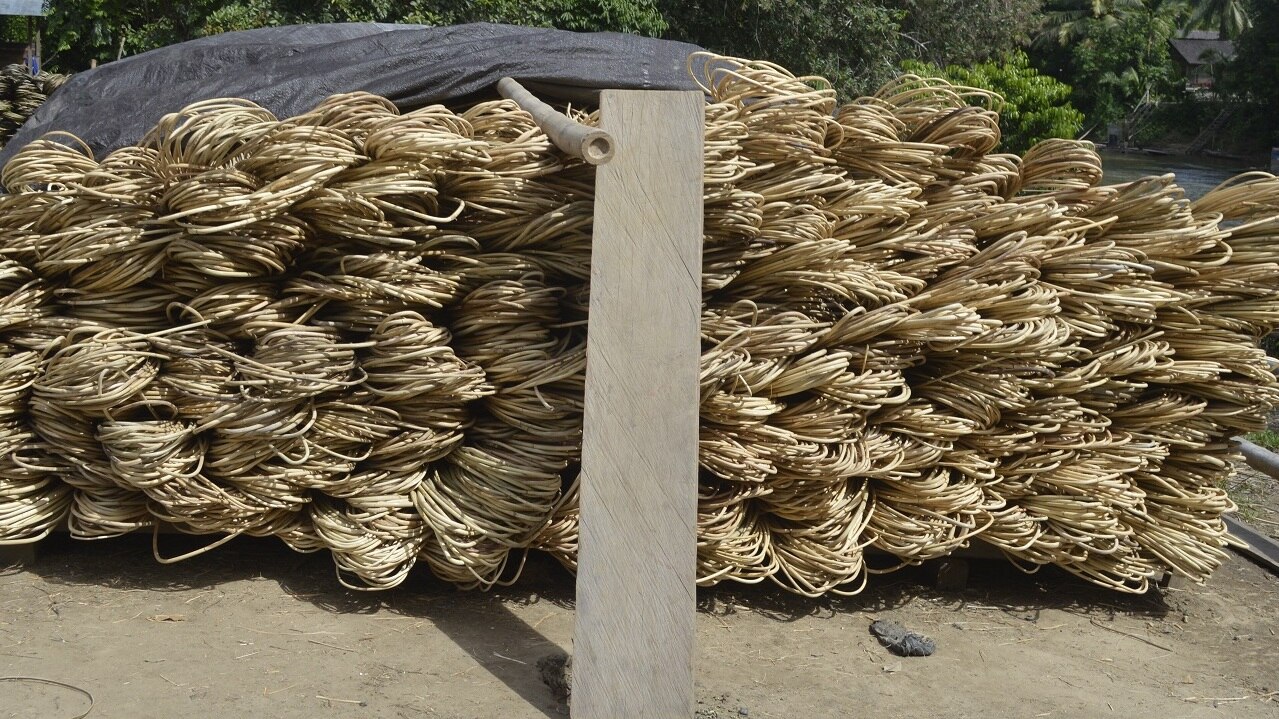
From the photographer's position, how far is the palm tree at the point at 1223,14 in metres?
71.1

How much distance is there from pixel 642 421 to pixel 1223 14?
83.0m

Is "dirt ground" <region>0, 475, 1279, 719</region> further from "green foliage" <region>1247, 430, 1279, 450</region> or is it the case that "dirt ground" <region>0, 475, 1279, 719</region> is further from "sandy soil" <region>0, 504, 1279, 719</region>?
"green foliage" <region>1247, 430, 1279, 450</region>

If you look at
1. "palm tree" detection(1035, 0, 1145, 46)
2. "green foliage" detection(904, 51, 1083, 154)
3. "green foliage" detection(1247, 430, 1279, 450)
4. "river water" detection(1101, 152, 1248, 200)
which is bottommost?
"river water" detection(1101, 152, 1248, 200)

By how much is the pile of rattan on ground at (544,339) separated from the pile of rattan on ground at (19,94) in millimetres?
10297

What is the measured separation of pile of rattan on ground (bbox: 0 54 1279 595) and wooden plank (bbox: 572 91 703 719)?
28cm

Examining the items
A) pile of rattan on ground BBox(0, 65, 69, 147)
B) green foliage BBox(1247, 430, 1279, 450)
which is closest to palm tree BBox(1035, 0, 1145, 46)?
pile of rattan on ground BBox(0, 65, 69, 147)

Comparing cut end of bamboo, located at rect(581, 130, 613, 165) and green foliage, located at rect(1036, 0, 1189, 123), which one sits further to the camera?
green foliage, located at rect(1036, 0, 1189, 123)

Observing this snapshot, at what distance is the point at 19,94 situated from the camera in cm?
1270

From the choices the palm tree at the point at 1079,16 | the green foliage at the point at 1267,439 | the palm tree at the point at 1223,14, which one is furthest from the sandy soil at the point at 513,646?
the palm tree at the point at 1223,14

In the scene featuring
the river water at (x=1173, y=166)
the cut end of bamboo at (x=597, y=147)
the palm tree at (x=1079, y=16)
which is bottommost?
the river water at (x=1173, y=166)

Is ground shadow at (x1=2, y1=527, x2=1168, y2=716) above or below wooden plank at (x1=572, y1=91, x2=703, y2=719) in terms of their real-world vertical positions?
below

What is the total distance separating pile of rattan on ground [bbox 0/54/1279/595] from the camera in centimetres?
295

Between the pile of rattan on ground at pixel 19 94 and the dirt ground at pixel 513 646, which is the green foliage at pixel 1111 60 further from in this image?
the dirt ground at pixel 513 646

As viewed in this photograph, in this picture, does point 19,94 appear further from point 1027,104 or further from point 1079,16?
point 1079,16
